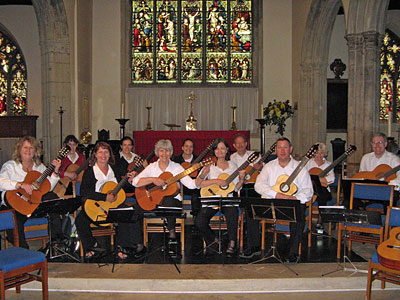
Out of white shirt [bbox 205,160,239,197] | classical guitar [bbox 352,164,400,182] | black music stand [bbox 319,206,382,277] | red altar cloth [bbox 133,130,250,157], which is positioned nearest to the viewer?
black music stand [bbox 319,206,382,277]

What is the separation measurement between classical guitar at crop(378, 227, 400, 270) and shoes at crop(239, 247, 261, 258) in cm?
189

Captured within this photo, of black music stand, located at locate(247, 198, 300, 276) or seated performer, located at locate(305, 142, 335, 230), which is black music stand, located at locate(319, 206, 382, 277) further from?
seated performer, located at locate(305, 142, 335, 230)

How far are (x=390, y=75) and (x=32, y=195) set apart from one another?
46.6 ft

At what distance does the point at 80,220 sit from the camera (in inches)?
217

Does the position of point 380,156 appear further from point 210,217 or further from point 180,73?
point 180,73

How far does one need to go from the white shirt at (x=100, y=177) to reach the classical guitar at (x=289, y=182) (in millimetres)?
2133

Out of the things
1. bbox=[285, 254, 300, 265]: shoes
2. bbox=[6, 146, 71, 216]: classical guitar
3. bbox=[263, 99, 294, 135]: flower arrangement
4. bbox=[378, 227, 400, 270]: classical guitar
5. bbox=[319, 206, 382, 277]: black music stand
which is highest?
bbox=[263, 99, 294, 135]: flower arrangement

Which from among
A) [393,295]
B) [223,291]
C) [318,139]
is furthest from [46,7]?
[393,295]

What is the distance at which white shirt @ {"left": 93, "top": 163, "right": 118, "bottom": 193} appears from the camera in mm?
5805

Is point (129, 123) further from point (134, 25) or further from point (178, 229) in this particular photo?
point (178, 229)

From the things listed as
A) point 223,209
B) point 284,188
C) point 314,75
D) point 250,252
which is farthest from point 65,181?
point 314,75

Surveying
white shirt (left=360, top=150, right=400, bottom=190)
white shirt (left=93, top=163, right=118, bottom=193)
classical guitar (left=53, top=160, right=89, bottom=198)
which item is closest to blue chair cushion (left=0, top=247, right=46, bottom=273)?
white shirt (left=93, top=163, right=118, bottom=193)

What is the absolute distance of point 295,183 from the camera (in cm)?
568

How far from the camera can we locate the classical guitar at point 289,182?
5522 mm
